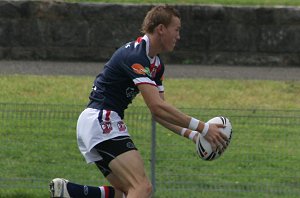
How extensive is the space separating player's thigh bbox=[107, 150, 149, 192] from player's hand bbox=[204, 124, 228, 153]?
0.57 metres

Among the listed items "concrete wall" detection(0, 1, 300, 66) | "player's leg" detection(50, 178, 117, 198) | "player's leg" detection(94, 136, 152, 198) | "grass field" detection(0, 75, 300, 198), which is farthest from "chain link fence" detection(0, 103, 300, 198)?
"concrete wall" detection(0, 1, 300, 66)

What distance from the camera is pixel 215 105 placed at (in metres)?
14.6

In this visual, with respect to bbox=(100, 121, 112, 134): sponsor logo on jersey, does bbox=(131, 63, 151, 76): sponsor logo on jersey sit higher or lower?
higher

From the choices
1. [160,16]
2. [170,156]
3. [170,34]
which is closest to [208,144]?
[170,34]

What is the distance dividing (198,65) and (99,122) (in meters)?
10.5

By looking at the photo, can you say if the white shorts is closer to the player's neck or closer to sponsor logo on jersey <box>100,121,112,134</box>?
sponsor logo on jersey <box>100,121,112,134</box>

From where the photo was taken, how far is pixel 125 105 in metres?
7.99

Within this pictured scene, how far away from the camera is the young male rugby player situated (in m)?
7.65

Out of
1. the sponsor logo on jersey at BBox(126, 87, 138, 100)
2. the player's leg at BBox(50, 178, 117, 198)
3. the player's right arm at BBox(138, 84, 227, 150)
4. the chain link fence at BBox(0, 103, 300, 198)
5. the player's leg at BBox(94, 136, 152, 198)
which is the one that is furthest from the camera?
the chain link fence at BBox(0, 103, 300, 198)

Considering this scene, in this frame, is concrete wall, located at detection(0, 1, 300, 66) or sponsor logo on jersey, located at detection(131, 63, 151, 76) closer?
sponsor logo on jersey, located at detection(131, 63, 151, 76)

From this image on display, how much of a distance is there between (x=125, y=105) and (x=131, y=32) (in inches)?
407

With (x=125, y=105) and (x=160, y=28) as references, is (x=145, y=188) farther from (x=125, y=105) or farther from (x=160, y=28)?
(x=160, y=28)

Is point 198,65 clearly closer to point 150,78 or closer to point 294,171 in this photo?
point 294,171

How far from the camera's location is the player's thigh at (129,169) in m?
7.72
